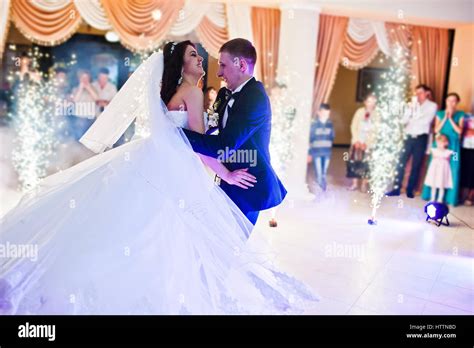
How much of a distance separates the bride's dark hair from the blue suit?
26 centimetres

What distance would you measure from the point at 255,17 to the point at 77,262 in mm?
4809

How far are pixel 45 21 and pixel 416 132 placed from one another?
5224 mm

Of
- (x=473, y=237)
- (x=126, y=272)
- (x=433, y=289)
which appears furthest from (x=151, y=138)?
(x=473, y=237)

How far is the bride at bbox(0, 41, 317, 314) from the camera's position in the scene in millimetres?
2555

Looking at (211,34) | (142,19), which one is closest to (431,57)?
(211,34)

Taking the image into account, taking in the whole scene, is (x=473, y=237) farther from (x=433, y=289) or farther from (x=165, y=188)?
(x=165, y=188)

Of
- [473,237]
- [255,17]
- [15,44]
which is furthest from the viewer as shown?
[15,44]

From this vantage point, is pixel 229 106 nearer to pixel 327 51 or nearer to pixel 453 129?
pixel 327 51

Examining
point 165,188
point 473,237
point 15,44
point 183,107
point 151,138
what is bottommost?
point 473,237

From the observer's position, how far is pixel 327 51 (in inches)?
269

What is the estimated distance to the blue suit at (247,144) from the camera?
106 inches

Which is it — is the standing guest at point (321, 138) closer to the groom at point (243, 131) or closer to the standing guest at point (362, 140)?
the standing guest at point (362, 140)
